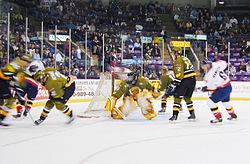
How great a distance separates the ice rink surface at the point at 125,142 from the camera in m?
4.06

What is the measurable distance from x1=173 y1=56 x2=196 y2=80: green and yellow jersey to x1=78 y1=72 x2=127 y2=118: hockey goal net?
5.78ft

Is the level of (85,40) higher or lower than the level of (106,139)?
higher

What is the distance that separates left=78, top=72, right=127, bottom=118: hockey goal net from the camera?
827 centimetres

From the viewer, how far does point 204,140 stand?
17.3ft

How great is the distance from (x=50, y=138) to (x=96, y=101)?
11.7ft

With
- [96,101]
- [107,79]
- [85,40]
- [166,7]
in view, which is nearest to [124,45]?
[85,40]

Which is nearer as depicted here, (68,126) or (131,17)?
(68,126)

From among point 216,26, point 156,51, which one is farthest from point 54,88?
point 216,26

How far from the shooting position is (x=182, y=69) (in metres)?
7.09

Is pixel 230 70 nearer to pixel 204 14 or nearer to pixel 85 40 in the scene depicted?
pixel 85 40

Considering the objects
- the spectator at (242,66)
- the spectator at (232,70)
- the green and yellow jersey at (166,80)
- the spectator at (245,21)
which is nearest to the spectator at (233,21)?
the spectator at (245,21)

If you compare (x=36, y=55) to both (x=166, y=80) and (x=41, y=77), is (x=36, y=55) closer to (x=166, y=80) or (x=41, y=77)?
(x=166, y=80)

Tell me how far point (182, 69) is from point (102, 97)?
102 inches

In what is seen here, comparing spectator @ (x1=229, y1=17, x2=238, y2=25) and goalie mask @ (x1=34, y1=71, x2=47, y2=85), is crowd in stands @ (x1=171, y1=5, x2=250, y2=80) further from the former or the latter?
goalie mask @ (x1=34, y1=71, x2=47, y2=85)
